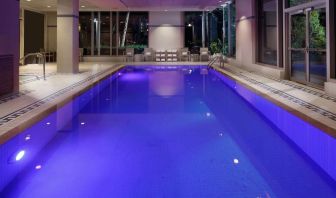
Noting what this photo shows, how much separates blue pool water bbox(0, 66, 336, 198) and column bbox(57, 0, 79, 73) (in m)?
5.43

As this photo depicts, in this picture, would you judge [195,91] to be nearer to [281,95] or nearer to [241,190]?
[281,95]

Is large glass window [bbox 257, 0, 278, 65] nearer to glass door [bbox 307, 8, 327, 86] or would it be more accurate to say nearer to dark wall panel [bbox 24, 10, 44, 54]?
glass door [bbox 307, 8, 327, 86]

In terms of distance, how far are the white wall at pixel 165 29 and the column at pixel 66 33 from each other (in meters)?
9.73

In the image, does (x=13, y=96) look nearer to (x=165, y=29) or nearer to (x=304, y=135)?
(x=304, y=135)

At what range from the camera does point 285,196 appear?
2854 mm

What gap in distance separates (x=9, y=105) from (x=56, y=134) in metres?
1.58

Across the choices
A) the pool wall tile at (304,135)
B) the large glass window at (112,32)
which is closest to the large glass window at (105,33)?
the large glass window at (112,32)

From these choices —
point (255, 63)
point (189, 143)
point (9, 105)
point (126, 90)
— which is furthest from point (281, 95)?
point (255, 63)

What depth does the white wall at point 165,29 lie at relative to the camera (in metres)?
21.5

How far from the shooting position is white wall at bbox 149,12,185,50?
70.4 feet

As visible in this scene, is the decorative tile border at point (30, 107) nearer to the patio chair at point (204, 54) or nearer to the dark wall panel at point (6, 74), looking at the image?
the dark wall panel at point (6, 74)

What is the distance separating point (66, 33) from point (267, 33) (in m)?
6.74

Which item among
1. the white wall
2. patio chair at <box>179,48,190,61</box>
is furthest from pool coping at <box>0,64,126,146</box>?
the white wall

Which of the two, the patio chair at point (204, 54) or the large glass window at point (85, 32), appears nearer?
the patio chair at point (204, 54)
